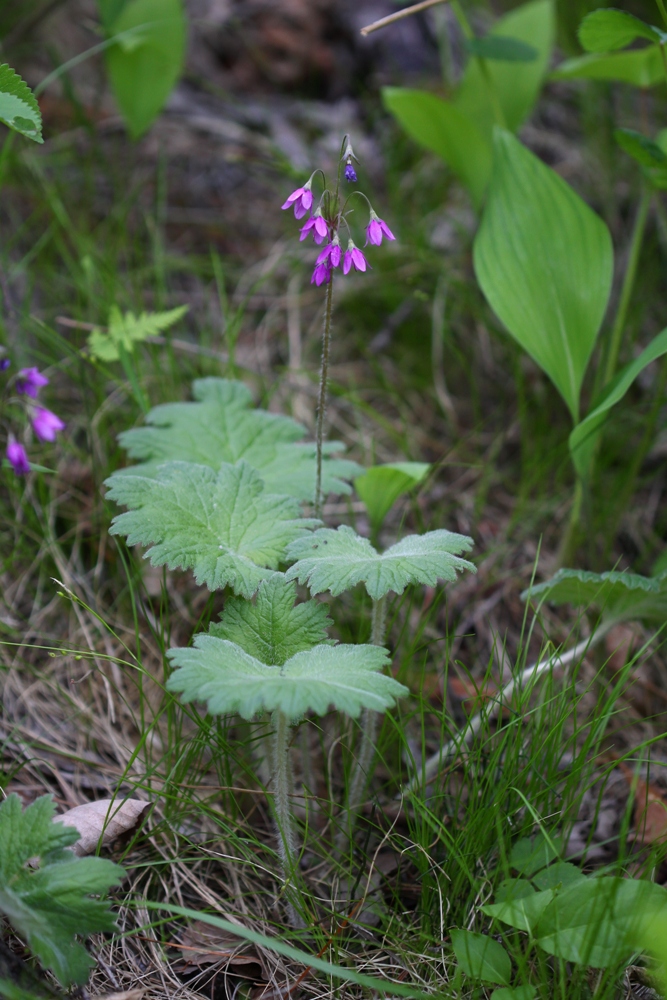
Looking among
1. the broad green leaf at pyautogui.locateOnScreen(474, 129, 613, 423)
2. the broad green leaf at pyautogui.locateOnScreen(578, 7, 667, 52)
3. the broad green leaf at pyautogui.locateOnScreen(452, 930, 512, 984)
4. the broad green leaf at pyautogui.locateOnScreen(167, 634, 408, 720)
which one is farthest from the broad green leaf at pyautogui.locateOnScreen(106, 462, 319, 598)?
the broad green leaf at pyautogui.locateOnScreen(578, 7, 667, 52)

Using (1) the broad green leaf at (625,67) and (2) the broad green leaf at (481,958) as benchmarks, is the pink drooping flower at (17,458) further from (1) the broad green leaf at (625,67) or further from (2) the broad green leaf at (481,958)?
(1) the broad green leaf at (625,67)

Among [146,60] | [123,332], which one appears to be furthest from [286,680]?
[146,60]

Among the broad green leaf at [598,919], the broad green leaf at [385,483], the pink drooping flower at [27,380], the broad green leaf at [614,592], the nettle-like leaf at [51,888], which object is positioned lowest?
the broad green leaf at [598,919]

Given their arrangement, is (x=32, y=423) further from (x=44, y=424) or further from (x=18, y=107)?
(x=18, y=107)

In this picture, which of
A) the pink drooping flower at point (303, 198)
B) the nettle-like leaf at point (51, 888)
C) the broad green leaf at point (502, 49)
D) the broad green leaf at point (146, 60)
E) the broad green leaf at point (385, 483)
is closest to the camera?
the nettle-like leaf at point (51, 888)

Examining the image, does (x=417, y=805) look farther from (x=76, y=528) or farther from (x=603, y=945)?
(x=76, y=528)

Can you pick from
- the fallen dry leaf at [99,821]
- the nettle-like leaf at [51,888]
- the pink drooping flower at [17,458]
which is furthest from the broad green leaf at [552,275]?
the nettle-like leaf at [51,888]

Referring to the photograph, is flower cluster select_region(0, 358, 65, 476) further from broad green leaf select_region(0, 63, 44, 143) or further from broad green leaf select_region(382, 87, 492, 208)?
broad green leaf select_region(382, 87, 492, 208)
